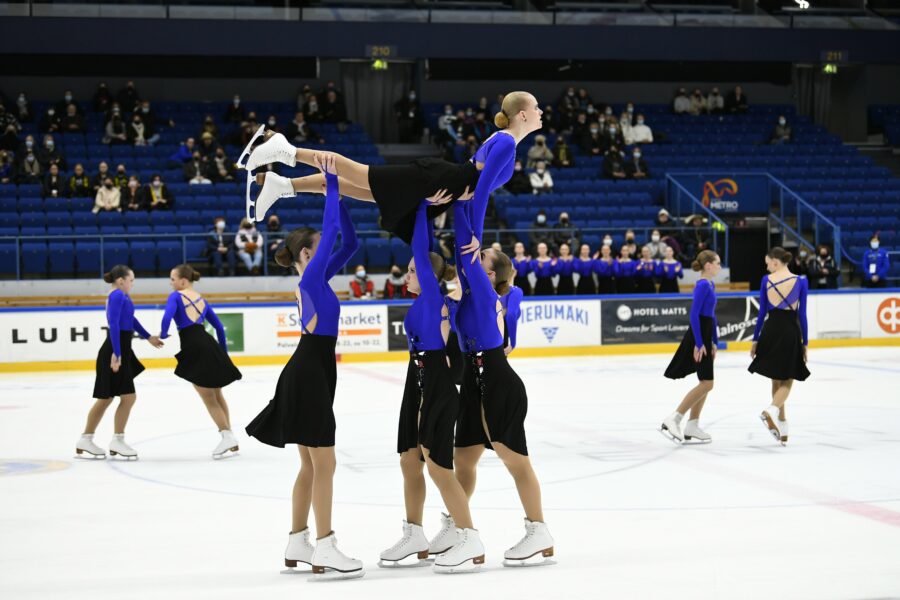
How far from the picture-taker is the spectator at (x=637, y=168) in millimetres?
26125

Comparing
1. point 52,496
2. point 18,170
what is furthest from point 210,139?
point 52,496

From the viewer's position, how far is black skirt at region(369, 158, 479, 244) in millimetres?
5184

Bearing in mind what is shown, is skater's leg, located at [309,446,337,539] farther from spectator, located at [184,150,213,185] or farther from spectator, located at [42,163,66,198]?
spectator, located at [184,150,213,185]

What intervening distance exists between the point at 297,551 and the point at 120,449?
14.5 ft

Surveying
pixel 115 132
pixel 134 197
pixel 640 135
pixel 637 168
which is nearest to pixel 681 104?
pixel 640 135

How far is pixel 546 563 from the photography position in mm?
5359

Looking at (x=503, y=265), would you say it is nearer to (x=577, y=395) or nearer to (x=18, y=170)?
(x=577, y=395)

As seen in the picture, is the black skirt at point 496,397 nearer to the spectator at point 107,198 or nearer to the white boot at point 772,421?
the white boot at point 772,421

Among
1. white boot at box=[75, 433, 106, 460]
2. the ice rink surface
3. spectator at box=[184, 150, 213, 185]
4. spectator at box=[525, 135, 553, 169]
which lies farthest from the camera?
spectator at box=[525, 135, 553, 169]

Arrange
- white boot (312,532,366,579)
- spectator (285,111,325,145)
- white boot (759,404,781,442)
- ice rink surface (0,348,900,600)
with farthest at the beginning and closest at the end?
spectator (285,111,325,145) < white boot (759,404,781,442) < white boot (312,532,366,579) < ice rink surface (0,348,900,600)

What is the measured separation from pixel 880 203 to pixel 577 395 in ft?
53.9

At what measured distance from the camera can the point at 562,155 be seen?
2623cm

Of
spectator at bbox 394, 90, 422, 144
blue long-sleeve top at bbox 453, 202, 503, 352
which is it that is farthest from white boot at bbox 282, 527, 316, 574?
spectator at bbox 394, 90, 422, 144

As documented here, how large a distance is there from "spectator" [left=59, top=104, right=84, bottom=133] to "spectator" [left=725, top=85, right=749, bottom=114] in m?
17.0
